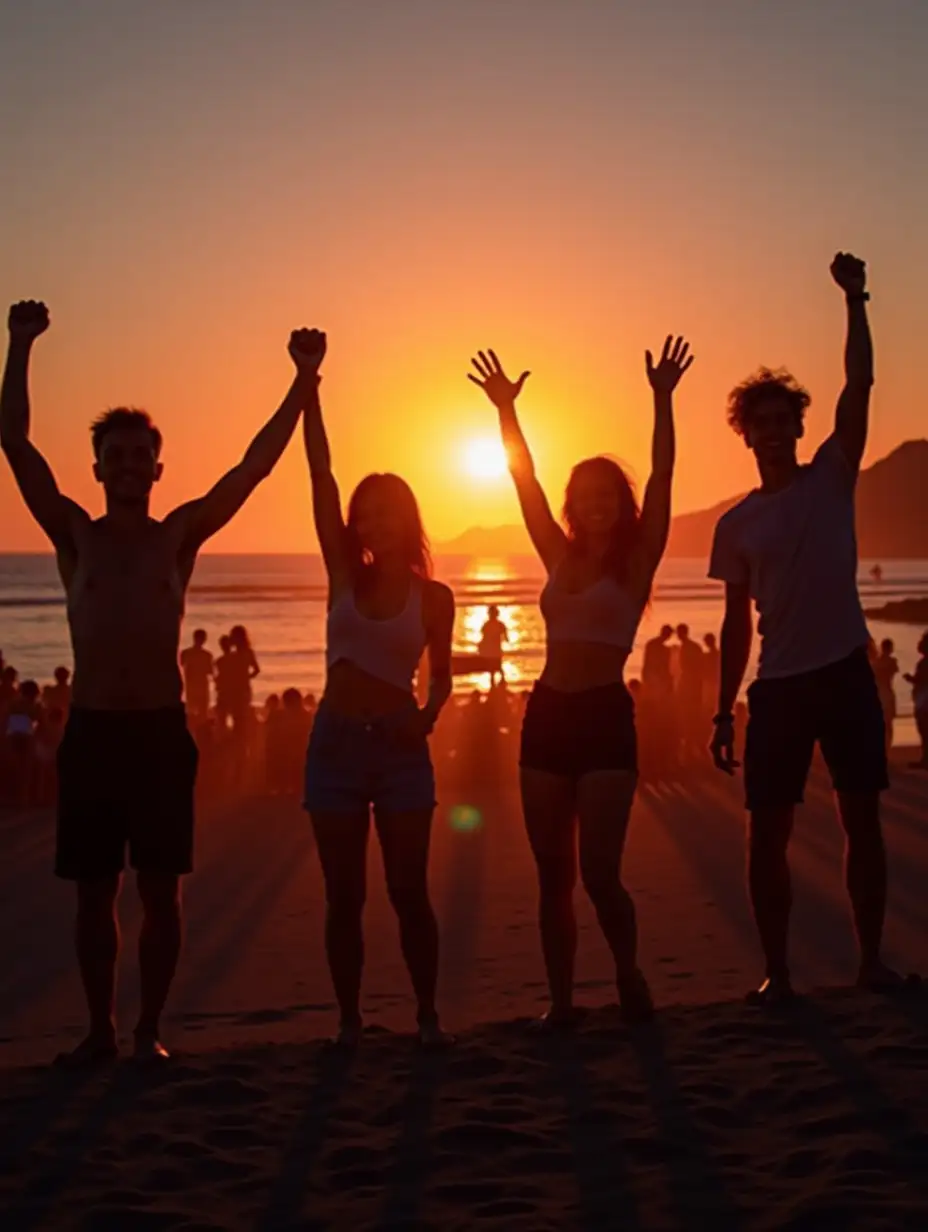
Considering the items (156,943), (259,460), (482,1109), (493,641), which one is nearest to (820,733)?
(482,1109)

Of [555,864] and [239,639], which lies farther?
[239,639]

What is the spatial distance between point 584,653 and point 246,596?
236 feet

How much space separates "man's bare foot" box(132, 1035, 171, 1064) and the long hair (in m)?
2.21

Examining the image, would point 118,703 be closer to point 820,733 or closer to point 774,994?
point 820,733

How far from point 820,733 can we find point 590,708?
2.87 ft

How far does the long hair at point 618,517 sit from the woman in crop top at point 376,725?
55cm

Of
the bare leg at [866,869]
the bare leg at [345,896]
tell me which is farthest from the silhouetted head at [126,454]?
the bare leg at [866,869]

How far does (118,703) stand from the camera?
4508 millimetres

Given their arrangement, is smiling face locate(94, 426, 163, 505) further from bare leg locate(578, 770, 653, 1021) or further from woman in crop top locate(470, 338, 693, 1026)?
bare leg locate(578, 770, 653, 1021)

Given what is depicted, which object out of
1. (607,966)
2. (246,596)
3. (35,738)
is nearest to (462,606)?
(246,596)

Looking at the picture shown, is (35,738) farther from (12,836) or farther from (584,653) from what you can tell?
(584,653)

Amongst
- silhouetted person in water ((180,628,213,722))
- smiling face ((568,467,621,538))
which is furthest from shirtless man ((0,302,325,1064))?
silhouetted person in water ((180,628,213,722))

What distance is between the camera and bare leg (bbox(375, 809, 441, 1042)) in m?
4.56

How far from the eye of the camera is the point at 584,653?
4762 mm
